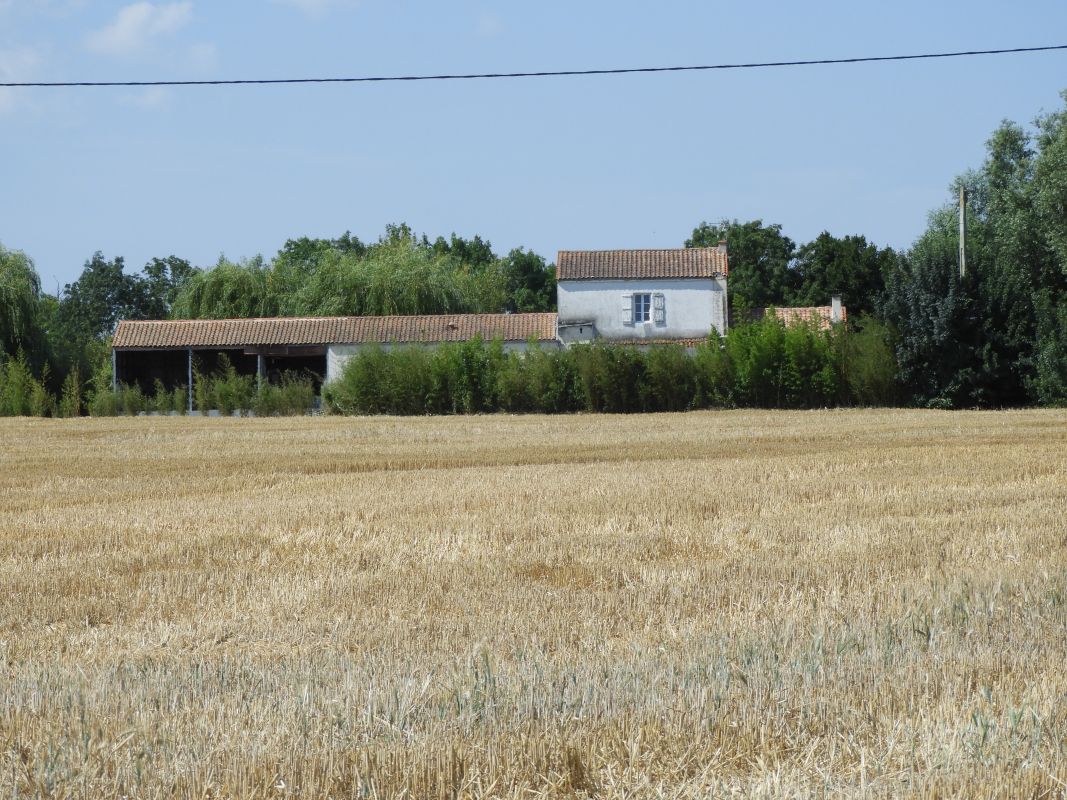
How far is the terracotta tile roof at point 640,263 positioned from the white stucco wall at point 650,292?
0.92ft

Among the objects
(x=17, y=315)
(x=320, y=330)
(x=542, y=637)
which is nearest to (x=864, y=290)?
(x=320, y=330)

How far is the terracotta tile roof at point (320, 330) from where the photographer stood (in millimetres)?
44250

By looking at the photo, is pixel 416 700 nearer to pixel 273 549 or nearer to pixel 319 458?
pixel 273 549

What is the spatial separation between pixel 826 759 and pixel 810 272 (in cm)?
6608

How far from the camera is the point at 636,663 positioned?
5223 mm

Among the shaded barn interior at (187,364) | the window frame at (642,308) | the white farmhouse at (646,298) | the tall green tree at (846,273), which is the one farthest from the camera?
the tall green tree at (846,273)

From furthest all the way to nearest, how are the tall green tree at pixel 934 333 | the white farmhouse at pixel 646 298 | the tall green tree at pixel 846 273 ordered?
the tall green tree at pixel 846 273 → the white farmhouse at pixel 646 298 → the tall green tree at pixel 934 333

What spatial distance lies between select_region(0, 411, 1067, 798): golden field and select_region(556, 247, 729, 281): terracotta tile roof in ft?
107

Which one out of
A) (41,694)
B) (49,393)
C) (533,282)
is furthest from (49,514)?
(533,282)

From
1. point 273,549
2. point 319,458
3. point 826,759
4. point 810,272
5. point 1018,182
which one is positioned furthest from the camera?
point 810,272

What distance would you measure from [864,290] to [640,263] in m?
17.4

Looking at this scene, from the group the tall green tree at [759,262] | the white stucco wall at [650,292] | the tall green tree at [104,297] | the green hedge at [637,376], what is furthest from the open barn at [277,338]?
the tall green tree at [104,297]

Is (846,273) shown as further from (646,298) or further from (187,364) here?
(187,364)

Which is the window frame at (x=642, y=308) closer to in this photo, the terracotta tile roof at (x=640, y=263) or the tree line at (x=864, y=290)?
the terracotta tile roof at (x=640, y=263)
